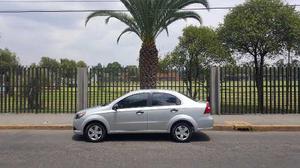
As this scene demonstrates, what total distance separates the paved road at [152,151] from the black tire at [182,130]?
0.22 m

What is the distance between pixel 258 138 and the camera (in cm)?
1398

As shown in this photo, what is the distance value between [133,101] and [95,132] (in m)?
1.38

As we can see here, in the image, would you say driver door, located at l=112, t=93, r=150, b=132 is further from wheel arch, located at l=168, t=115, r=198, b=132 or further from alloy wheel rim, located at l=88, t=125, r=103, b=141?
wheel arch, located at l=168, t=115, r=198, b=132

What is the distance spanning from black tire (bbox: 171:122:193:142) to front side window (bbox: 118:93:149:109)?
1.08 m

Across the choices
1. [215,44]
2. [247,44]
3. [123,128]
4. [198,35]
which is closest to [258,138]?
[123,128]

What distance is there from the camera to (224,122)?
677 inches

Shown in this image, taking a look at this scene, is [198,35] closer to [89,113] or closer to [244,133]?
[244,133]

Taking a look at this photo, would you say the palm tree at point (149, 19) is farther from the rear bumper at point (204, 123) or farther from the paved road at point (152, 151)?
the rear bumper at point (204, 123)

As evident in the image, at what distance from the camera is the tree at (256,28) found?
23688 mm

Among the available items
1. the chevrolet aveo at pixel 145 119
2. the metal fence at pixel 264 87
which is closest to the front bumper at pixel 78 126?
the chevrolet aveo at pixel 145 119

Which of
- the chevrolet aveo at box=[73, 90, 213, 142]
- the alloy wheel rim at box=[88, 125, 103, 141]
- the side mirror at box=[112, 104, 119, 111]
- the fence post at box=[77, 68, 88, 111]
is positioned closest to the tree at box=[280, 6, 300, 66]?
the fence post at box=[77, 68, 88, 111]

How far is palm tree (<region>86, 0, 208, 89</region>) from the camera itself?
19.8m

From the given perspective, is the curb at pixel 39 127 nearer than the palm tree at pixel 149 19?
Yes

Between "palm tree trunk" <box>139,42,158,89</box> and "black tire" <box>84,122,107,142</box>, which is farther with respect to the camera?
"palm tree trunk" <box>139,42,158,89</box>
